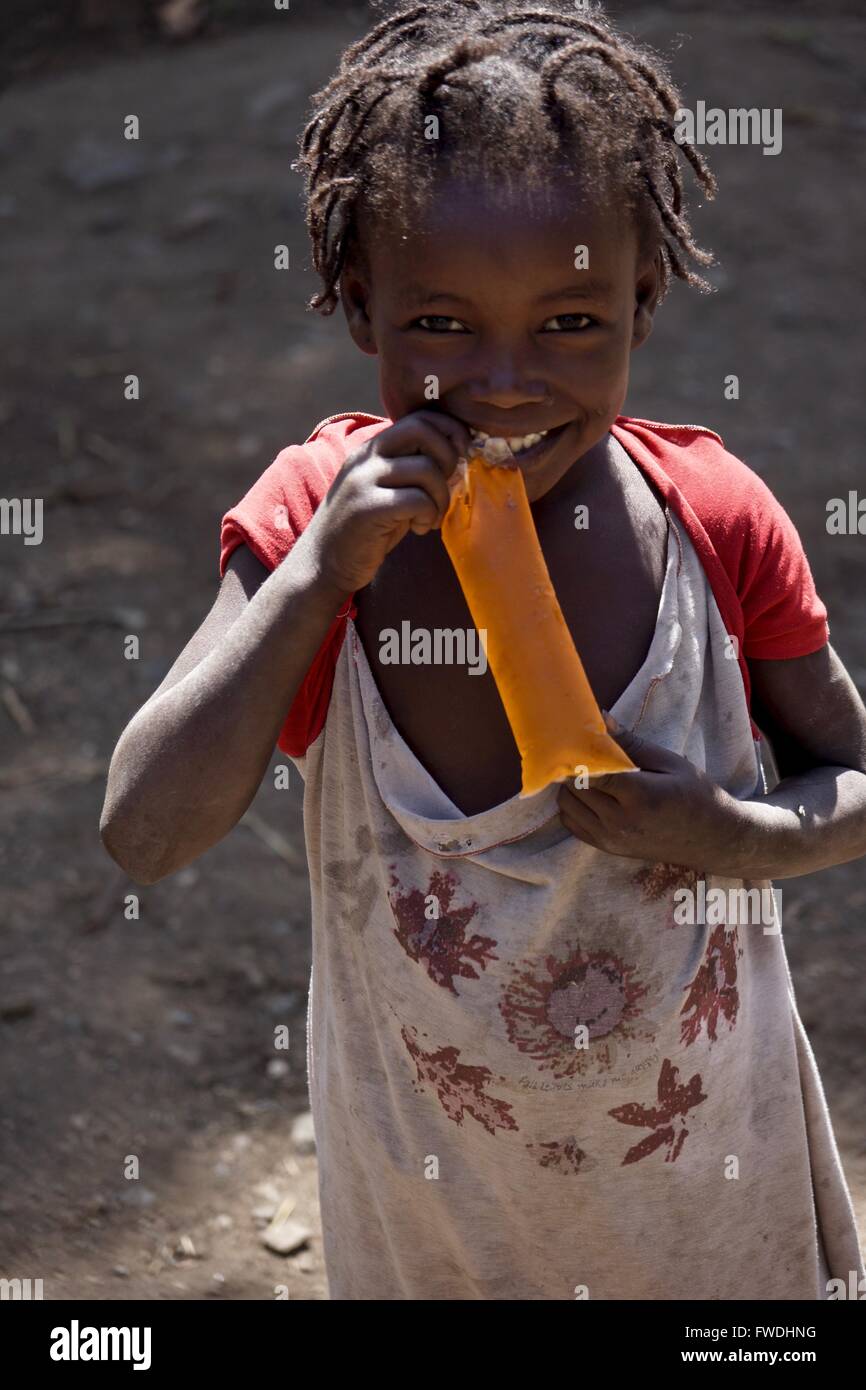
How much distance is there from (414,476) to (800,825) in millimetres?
592

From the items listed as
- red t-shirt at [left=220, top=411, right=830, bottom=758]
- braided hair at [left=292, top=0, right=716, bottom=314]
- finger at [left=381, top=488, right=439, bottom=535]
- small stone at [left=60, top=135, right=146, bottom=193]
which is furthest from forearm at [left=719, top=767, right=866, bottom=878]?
small stone at [left=60, top=135, right=146, bottom=193]

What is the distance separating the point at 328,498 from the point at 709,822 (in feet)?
1.69

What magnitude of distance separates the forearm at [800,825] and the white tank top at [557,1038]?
0.06 metres

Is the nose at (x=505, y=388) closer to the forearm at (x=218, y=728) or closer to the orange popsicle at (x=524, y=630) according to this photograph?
the orange popsicle at (x=524, y=630)

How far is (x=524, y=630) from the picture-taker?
5.14 feet

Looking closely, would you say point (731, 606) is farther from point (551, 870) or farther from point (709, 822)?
point (551, 870)

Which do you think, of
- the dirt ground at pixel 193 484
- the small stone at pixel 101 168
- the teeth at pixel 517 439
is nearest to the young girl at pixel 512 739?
the teeth at pixel 517 439

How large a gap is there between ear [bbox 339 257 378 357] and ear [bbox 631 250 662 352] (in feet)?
0.89

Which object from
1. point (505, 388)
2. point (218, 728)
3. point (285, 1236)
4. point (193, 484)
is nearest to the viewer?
point (505, 388)

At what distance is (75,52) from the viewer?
837cm

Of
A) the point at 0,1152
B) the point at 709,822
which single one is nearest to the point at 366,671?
the point at 709,822

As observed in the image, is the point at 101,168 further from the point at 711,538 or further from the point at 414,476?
the point at 414,476

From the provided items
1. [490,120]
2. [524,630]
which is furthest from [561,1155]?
[490,120]

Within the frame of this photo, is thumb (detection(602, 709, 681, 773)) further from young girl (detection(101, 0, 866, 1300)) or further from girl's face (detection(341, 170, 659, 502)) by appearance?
girl's face (detection(341, 170, 659, 502))
